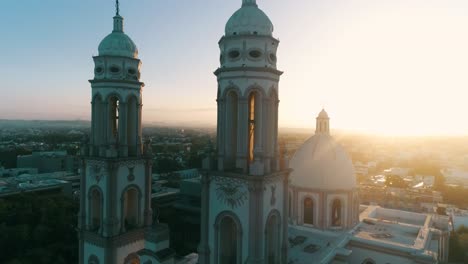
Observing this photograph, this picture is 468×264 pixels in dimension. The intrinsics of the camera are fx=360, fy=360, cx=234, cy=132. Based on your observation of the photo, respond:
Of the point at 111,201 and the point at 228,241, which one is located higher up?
the point at 111,201

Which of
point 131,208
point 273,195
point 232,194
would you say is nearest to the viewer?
point 232,194

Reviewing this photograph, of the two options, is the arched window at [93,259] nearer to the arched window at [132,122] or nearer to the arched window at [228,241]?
the arched window at [132,122]

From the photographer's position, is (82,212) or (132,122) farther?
(132,122)

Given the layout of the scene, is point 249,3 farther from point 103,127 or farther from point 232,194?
point 103,127

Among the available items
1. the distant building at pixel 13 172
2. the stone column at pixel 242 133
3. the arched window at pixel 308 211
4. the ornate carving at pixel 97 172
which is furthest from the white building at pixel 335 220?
the distant building at pixel 13 172

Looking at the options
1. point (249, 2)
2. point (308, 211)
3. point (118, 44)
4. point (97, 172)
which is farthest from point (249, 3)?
point (308, 211)

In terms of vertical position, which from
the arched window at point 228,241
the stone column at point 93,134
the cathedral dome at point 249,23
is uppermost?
the cathedral dome at point 249,23

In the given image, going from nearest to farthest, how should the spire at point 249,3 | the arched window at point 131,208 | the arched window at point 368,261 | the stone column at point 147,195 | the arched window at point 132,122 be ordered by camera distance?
the spire at point 249,3, the arched window at point 132,122, the arched window at point 131,208, the stone column at point 147,195, the arched window at point 368,261

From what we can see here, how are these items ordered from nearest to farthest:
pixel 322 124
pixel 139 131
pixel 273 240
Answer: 1. pixel 273 240
2. pixel 139 131
3. pixel 322 124
